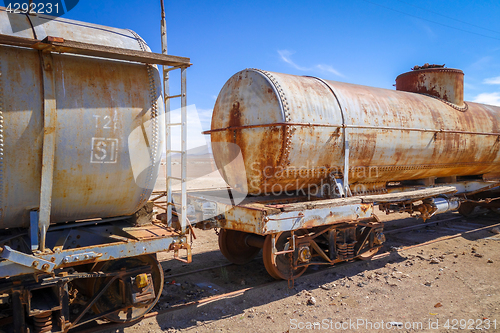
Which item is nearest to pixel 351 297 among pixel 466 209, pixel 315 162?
pixel 315 162

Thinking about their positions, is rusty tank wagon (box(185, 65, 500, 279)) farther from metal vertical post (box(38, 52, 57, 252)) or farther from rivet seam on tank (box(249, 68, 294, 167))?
metal vertical post (box(38, 52, 57, 252))

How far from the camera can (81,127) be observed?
375cm

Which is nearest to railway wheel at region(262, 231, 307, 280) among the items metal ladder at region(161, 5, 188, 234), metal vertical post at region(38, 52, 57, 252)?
metal ladder at region(161, 5, 188, 234)

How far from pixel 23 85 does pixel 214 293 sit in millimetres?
4208

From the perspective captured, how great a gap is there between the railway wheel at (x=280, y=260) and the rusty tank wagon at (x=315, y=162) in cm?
2

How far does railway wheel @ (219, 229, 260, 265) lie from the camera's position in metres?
7.16

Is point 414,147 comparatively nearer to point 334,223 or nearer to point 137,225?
point 334,223

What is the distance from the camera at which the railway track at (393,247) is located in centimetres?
487

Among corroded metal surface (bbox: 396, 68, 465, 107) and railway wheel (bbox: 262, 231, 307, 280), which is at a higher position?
corroded metal surface (bbox: 396, 68, 465, 107)

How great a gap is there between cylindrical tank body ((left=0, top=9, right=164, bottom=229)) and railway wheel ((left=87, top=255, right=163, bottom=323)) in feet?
2.19

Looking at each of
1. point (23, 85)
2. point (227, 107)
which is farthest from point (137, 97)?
point (227, 107)

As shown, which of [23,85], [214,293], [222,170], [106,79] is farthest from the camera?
[222,170]

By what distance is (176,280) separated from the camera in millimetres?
6344

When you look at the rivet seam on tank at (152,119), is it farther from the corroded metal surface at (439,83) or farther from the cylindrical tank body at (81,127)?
the corroded metal surface at (439,83)
